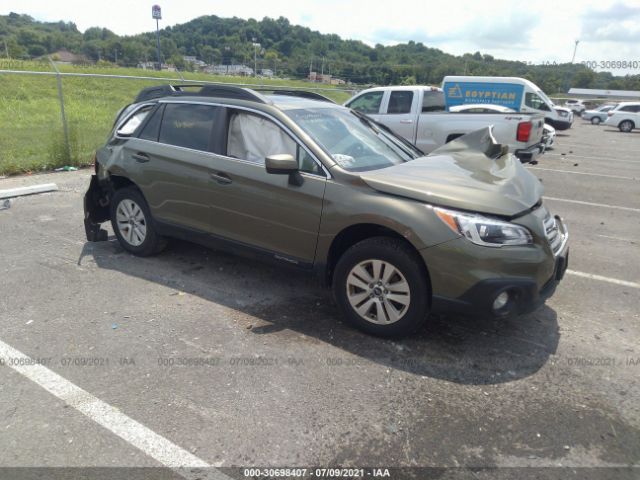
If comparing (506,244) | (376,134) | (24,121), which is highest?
(376,134)

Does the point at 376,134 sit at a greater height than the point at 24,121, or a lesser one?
greater

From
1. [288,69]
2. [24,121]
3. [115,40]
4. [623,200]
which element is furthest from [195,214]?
[115,40]

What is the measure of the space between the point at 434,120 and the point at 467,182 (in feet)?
23.9

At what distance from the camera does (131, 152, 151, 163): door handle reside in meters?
4.91

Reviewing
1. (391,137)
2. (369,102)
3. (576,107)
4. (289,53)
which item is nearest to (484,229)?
(391,137)

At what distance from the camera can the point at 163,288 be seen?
4.55m

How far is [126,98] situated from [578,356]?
29.0 m

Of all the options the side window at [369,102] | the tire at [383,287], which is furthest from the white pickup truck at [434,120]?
the tire at [383,287]

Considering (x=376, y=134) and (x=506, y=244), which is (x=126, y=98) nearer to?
(x=376, y=134)

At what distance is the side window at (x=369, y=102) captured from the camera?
11.1 meters

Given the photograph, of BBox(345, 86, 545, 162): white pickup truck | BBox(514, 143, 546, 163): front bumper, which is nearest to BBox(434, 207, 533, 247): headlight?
BBox(345, 86, 545, 162): white pickup truck

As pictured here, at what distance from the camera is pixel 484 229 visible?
3283 millimetres

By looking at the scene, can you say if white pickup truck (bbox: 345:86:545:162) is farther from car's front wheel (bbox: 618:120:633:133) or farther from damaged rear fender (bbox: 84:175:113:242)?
car's front wheel (bbox: 618:120:633:133)

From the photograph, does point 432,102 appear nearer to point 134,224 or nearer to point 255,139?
point 255,139
